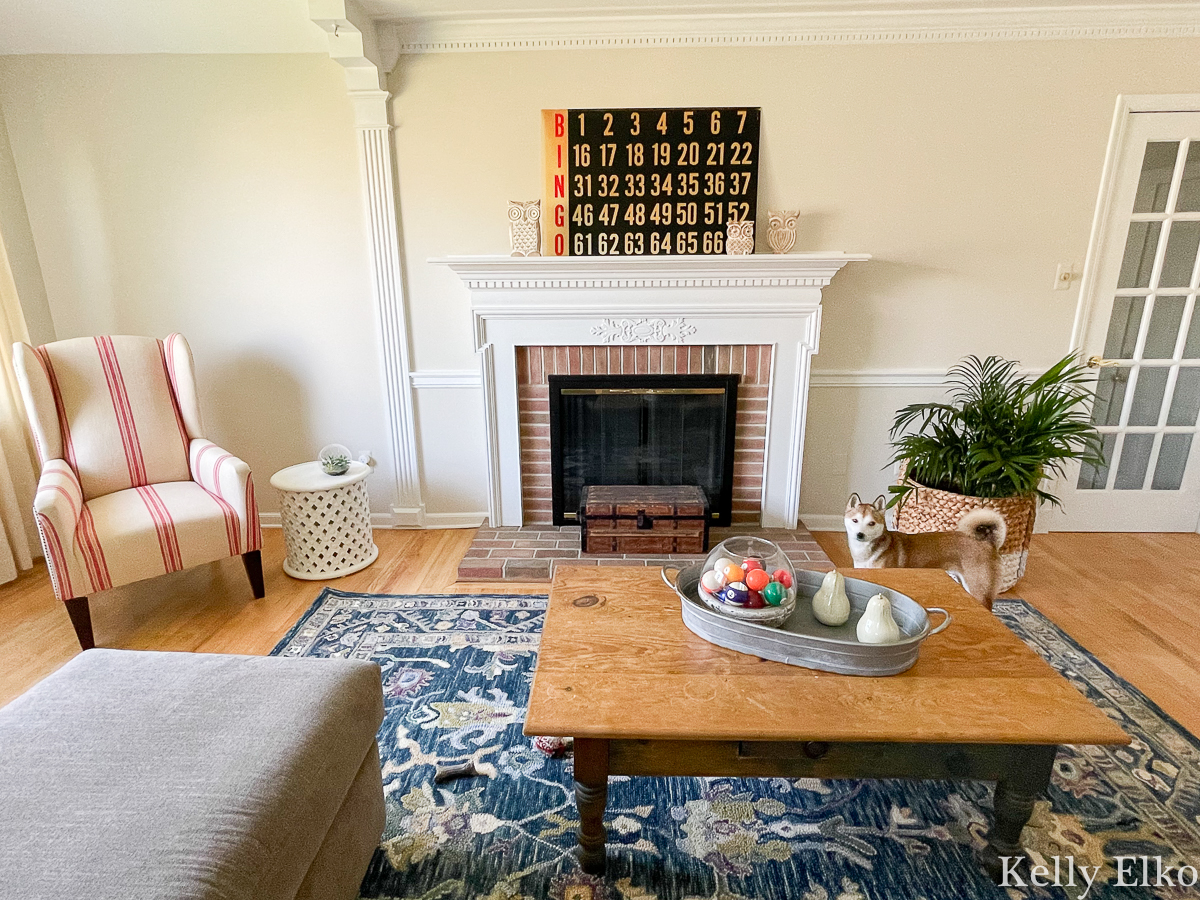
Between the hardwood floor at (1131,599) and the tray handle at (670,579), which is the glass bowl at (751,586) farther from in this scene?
the hardwood floor at (1131,599)

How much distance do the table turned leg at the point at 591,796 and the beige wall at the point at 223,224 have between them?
2.14m

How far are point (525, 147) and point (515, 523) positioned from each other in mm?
1676

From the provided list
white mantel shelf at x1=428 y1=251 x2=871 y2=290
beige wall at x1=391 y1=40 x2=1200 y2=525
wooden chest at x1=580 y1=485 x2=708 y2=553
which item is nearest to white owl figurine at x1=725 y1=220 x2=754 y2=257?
white mantel shelf at x1=428 y1=251 x2=871 y2=290

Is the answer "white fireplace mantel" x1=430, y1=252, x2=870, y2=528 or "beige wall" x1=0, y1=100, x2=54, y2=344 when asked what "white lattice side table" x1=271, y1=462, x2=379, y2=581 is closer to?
"white fireplace mantel" x1=430, y1=252, x2=870, y2=528

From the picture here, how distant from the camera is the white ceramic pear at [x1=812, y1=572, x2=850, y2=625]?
131 centimetres

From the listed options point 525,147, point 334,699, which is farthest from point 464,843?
point 525,147

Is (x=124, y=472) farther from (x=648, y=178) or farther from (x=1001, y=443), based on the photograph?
(x=1001, y=443)

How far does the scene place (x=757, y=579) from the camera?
4.21 ft

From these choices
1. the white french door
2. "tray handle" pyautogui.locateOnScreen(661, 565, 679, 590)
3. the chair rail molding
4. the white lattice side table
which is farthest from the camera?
the white french door

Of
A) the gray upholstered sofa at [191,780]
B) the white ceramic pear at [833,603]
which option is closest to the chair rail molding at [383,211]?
the gray upholstered sofa at [191,780]

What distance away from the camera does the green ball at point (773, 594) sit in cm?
127

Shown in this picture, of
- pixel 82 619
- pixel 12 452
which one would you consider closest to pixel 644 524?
pixel 82 619

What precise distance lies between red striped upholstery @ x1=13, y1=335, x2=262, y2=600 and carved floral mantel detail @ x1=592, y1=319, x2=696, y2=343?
59.9 inches

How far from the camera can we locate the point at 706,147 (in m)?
2.49
